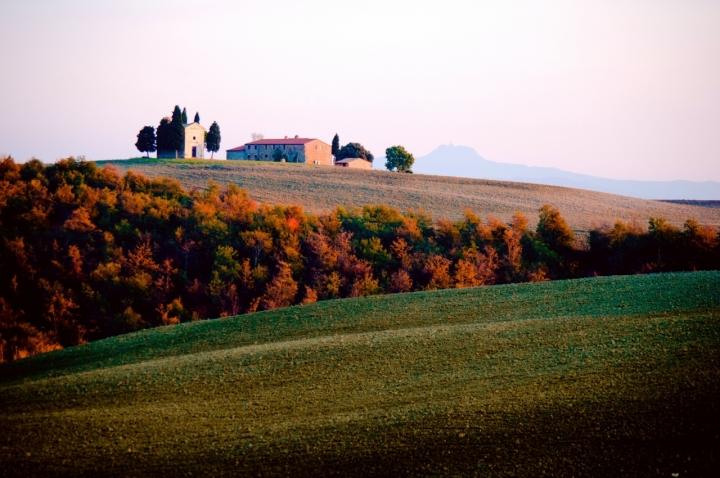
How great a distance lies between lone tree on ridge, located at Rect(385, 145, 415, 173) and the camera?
11388 cm

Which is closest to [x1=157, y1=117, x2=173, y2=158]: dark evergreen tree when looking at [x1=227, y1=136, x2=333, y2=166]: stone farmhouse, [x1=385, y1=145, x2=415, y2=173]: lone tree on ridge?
[x1=227, y1=136, x2=333, y2=166]: stone farmhouse

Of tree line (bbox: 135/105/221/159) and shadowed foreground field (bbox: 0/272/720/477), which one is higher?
tree line (bbox: 135/105/221/159)

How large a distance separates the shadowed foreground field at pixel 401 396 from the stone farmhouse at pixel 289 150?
85697mm

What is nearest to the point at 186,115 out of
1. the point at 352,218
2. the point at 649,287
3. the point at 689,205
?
the point at 352,218

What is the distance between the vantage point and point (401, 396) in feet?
57.2

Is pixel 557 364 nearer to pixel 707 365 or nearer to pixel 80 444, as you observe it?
pixel 707 365

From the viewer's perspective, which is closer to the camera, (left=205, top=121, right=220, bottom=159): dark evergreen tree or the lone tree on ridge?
(left=205, top=121, right=220, bottom=159): dark evergreen tree

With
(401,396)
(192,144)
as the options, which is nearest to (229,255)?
(401,396)

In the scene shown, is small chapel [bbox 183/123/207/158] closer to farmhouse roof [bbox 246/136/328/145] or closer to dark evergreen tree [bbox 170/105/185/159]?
dark evergreen tree [bbox 170/105/185/159]

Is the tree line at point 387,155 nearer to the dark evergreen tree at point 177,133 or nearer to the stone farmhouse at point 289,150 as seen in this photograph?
the stone farmhouse at point 289,150

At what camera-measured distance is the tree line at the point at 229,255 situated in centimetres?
4169

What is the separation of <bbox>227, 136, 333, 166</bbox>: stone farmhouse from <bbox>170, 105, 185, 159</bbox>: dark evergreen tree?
17796 millimetres

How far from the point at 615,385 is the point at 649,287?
13.6 metres

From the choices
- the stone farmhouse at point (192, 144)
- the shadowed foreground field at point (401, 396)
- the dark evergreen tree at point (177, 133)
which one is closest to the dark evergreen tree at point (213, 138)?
the stone farmhouse at point (192, 144)
